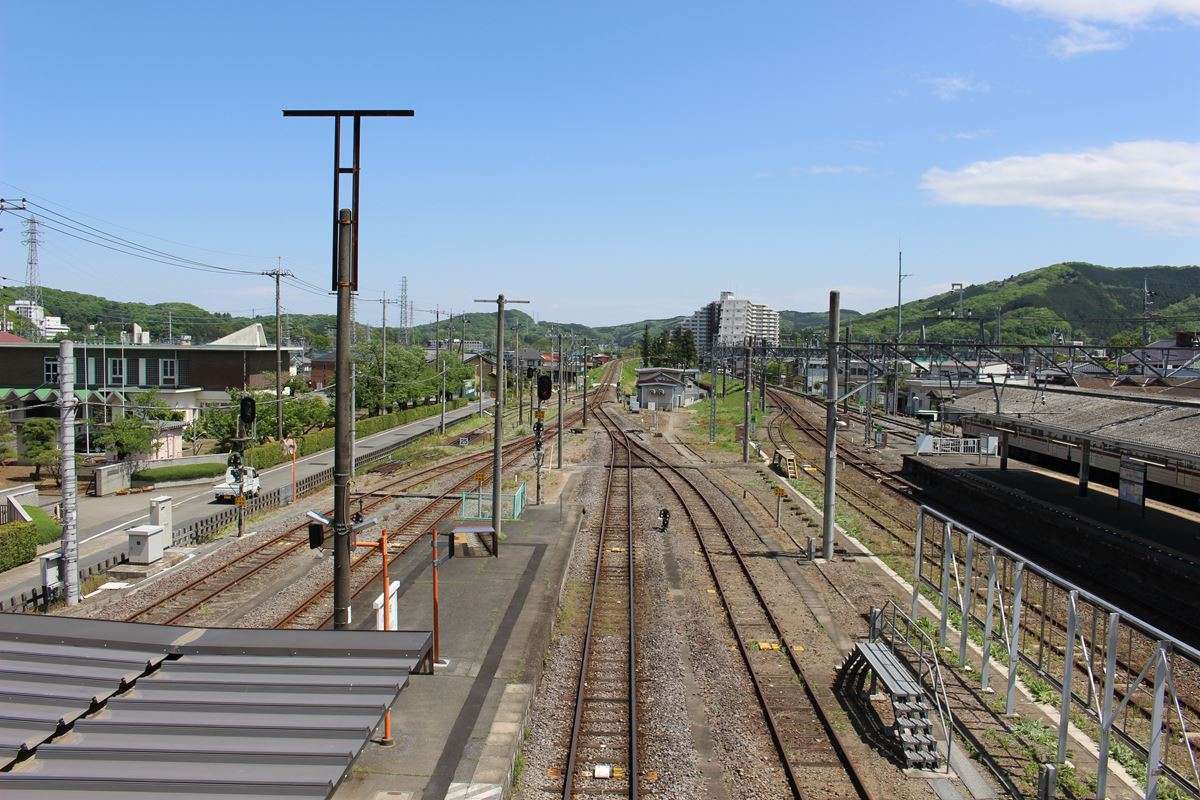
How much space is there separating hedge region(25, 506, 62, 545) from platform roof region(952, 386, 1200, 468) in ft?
90.4

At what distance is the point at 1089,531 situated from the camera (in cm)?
2194

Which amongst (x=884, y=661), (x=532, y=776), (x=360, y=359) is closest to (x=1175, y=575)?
(x=884, y=661)

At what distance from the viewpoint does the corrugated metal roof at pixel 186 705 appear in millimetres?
6020

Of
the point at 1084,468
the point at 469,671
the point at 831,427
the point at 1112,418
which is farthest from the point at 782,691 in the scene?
the point at 1084,468

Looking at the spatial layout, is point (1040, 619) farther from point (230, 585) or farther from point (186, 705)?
point (230, 585)

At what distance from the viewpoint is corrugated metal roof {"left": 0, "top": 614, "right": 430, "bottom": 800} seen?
6.02m

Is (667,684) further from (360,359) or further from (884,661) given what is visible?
(360,359)

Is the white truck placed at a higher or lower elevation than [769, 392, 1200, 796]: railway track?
higher

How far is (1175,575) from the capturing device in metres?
18.2

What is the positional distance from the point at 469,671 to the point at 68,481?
989 cm

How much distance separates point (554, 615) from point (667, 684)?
3.23 meters

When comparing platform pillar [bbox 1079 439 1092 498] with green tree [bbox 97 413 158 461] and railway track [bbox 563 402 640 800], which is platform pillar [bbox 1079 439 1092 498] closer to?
railway track [bbox 563 402 640 800]

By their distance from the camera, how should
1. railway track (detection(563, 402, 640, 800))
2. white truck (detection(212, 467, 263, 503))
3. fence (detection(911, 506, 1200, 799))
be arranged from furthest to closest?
white truck (detection(212, 467, 263, 503)), railway track (detection(563, 402, 640, 800)), fence (detection(911, 506, 1200, 799))

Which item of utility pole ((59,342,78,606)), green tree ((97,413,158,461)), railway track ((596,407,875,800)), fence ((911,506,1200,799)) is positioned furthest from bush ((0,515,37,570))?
fence ((911,506,1200,799))
